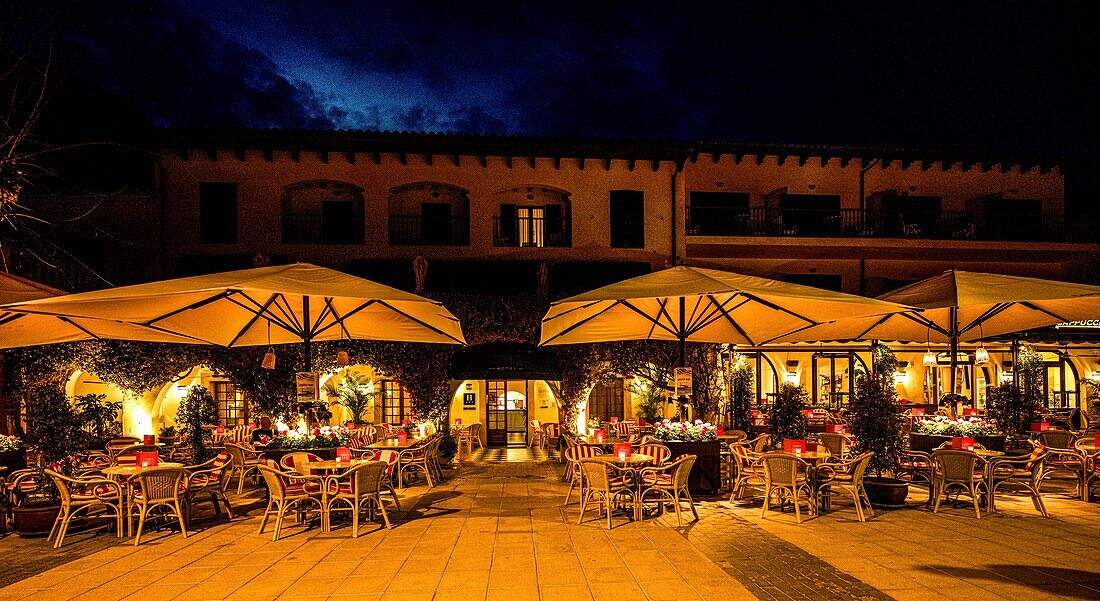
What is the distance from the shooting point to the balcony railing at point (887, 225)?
20.8 m

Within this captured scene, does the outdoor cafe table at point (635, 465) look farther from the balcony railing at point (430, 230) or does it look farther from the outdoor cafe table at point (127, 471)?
the balcony railing at point (430, 230)

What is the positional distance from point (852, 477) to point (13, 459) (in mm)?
12536

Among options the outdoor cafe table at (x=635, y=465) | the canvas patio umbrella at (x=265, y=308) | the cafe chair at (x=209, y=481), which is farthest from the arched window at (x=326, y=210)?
the outdoor cafe table at (x=635, y=465)

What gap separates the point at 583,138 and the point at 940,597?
1508 cm

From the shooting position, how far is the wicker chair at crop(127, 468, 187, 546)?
7.87 meters

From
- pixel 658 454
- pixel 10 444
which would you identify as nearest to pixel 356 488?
pixel 658 454

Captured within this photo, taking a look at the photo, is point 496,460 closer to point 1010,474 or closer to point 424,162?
point 424,162

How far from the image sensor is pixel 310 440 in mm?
9984

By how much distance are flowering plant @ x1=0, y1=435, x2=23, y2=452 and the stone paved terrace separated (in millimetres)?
3059

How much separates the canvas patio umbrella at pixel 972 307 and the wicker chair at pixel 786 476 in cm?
313

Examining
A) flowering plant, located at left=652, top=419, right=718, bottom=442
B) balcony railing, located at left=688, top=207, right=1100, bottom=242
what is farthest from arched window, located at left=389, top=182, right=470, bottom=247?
flowering plant, located at left=652, top=419, right=718, bottom=442

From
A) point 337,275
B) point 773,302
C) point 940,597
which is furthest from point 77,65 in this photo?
point 940,597

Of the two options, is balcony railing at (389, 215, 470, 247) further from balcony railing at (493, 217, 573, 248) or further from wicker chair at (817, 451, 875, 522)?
wicker chair at (817, 451, 875, 522)

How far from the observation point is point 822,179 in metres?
22.0
